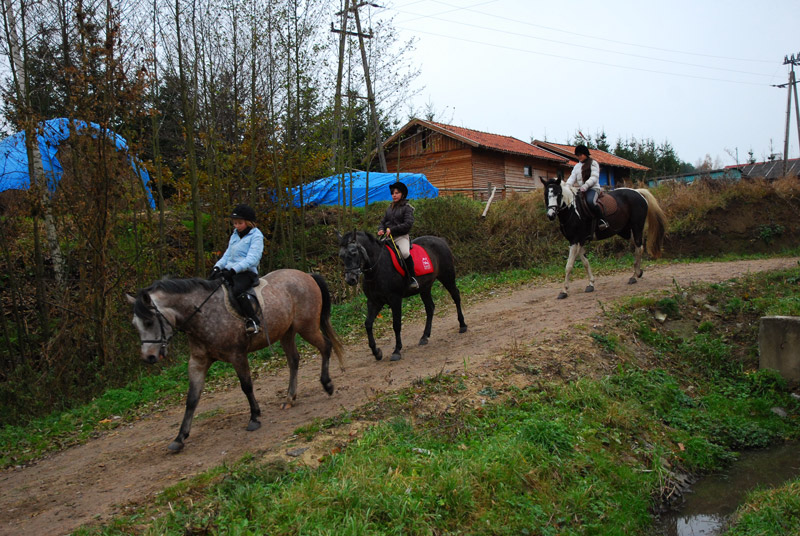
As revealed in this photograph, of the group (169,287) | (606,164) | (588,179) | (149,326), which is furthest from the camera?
(606,164)

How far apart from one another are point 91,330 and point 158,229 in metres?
3.23

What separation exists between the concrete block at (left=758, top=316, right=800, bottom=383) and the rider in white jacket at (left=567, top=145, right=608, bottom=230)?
3.97 metres

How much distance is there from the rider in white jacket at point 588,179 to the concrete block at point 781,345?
3.97 m

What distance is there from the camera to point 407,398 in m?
6.50

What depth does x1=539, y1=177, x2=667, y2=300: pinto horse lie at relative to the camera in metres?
11.1

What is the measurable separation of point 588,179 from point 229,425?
870cm

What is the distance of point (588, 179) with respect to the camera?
11.6 meters

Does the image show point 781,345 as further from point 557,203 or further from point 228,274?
point 228,274

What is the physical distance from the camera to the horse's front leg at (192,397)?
589 cm

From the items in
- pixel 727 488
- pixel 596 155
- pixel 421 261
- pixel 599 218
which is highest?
pixel 596 155

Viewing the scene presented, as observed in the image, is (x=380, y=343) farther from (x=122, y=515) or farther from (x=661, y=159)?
A: (x=661, y=159)

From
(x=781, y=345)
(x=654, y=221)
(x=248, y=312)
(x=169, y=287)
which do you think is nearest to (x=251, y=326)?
(x=248, y=312)

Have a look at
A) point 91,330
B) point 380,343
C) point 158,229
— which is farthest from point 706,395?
point 158,229

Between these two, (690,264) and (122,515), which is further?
(690,264)
